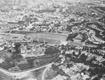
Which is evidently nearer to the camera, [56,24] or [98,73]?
[98,73]

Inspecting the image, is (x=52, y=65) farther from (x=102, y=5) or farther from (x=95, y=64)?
(x=102, y=5)

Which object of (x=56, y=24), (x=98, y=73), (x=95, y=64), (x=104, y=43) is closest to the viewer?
(x=98, y=73)

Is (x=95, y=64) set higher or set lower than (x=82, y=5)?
lower

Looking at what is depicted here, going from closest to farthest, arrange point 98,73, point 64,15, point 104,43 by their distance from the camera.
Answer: point 98,73 → point 104,43 → point 64,15

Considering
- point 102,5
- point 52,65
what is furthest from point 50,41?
point 102,5

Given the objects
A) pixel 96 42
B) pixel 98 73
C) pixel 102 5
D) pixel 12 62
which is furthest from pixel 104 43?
pixel 102 5

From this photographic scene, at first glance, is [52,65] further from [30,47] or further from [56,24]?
[56,24]
